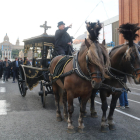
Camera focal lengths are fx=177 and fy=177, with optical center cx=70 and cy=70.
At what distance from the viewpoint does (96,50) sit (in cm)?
340

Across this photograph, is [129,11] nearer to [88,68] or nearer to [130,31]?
[130,31]

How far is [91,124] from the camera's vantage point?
181 inches

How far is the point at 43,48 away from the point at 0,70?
1220 centimetres

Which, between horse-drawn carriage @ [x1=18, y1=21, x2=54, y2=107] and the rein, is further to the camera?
horse-drawn carriage @ [x1=18, y1=21, x2=54, y2=107]

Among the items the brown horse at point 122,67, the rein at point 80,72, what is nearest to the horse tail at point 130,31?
the brown horse at point 122,67

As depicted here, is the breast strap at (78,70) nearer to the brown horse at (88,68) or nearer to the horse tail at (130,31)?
the brown horse at (88,68)

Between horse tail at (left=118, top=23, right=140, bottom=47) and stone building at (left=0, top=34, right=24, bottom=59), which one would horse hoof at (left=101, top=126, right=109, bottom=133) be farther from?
stone building at (left=0, top=34, right=24, bottom=59)

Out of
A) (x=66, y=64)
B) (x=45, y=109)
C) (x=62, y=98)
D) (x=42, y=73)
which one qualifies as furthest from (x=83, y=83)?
(x=42, y=73)

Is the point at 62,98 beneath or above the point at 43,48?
beneath

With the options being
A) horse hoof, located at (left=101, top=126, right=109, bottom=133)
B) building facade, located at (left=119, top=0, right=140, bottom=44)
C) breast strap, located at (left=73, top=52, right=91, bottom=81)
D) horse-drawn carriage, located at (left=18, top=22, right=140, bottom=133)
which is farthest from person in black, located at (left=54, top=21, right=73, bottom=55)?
building facade, located at (left=119, top=0, right=140, bottom=44)

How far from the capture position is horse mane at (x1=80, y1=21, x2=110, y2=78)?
3323 millimetres

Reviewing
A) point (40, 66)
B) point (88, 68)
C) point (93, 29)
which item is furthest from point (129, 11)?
point (88, 68)

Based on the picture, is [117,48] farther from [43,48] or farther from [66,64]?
[43,48]

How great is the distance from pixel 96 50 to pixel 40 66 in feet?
14.0
